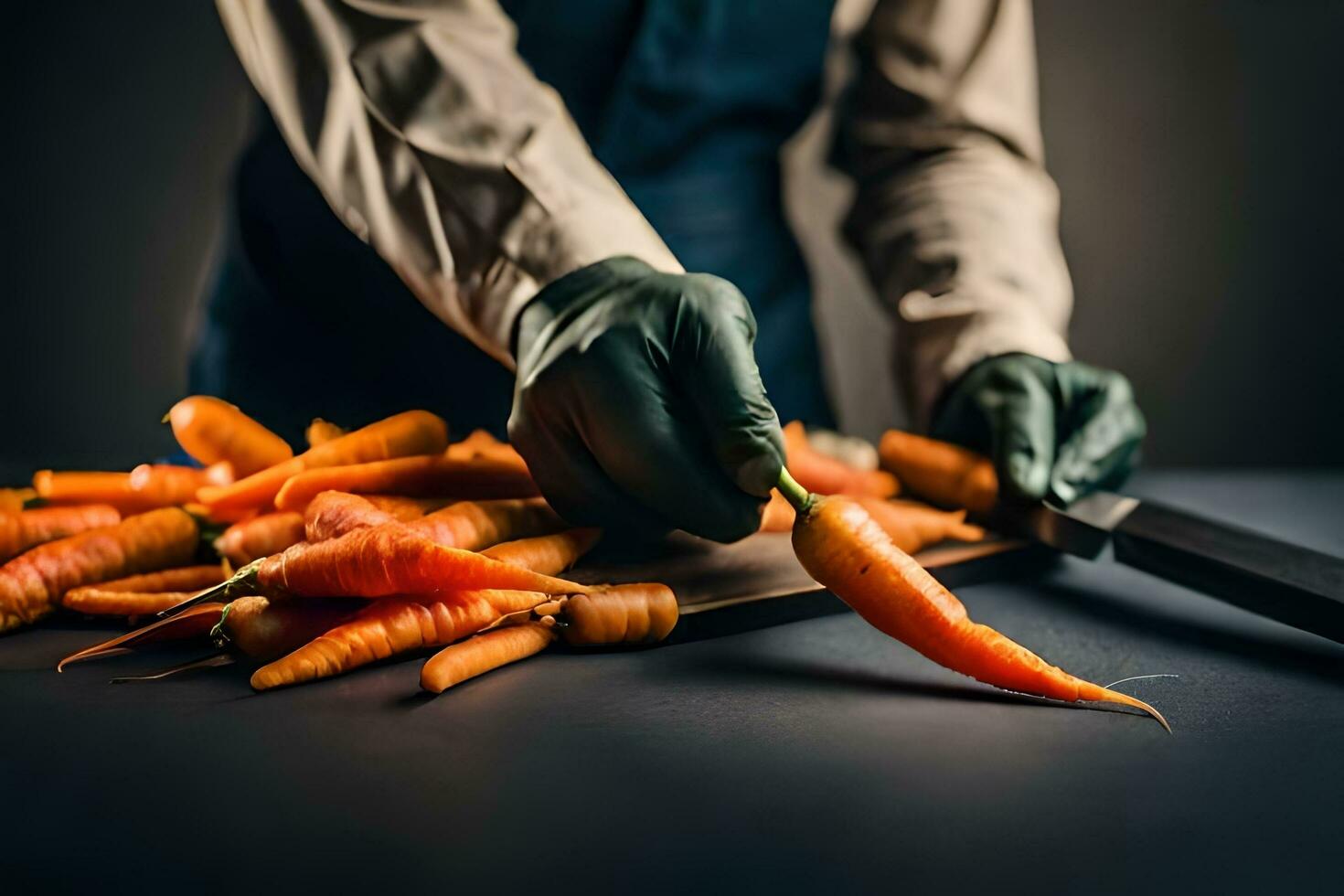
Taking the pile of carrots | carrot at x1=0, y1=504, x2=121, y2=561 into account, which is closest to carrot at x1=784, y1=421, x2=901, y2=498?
the pile of carrots

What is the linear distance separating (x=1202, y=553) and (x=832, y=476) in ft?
1.14

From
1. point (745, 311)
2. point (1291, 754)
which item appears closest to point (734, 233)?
point (745, 311)

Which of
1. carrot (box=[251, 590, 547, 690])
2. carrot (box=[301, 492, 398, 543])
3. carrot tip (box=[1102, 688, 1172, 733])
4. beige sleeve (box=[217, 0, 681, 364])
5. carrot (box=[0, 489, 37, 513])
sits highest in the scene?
beige sleeve (box=[217, 0, 681, 364])

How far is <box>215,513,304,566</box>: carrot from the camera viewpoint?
0.87 metres

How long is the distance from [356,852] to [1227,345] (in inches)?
73.6

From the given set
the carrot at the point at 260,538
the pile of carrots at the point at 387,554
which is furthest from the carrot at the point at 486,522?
the carrot at the point at 260,538

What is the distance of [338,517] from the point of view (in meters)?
0.79

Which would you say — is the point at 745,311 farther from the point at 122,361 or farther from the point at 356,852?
the point at 122,361

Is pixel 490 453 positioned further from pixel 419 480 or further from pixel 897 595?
pixel 897 595

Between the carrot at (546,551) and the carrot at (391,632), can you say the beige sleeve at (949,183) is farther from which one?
the carrot at (391,632)

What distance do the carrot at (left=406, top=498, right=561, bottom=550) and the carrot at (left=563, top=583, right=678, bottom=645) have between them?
124mm

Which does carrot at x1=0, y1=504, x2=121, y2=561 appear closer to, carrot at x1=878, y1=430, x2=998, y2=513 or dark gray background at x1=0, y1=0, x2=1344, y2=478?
carrot at x1=878, y1=430, x2=998, y2=513

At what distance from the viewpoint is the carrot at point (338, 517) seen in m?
0.78

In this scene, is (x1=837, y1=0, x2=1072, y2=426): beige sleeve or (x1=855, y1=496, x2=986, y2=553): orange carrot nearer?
(x1=855, y1=496, x2=986, y2=553): orange carrot
